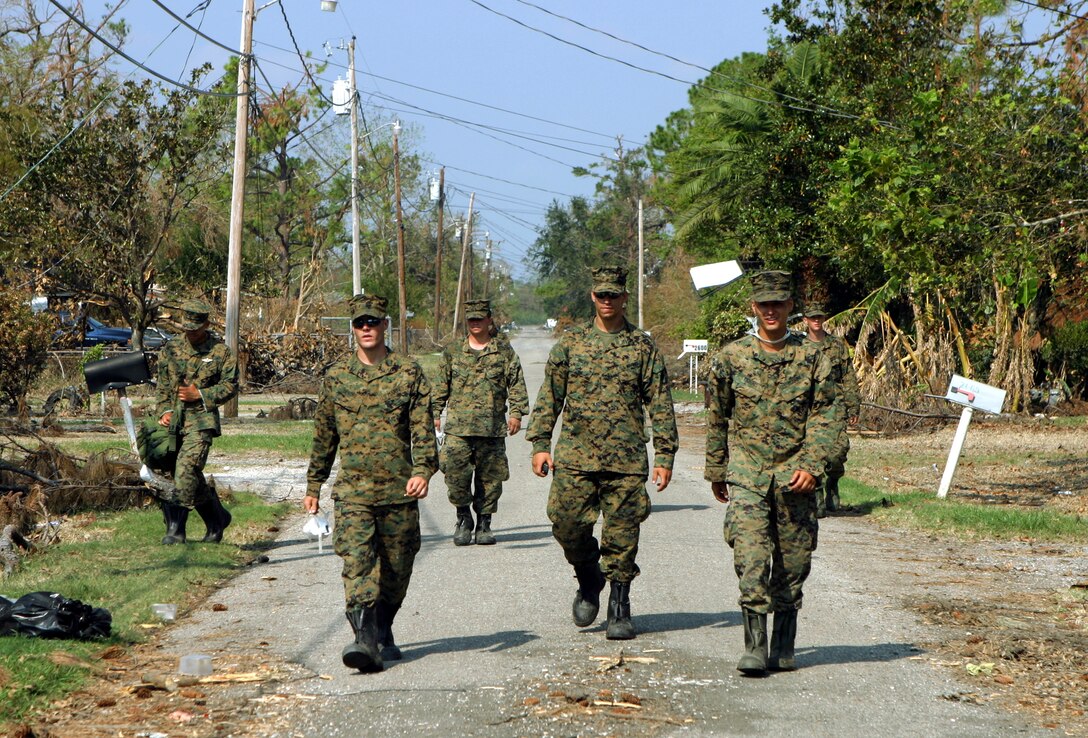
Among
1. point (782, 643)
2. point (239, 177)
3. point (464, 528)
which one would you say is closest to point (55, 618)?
point (782, 643)

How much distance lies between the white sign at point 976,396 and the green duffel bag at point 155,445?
7976 millimetres

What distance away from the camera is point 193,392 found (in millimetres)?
Result: 10602

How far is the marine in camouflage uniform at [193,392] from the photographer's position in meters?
10.6

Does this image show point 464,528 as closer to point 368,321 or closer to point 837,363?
point 837,363

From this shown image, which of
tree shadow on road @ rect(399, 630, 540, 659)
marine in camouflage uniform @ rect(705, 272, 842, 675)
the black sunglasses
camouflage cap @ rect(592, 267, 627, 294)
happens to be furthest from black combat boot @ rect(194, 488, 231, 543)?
marine in camouflage uniform @ rect(705, 272, 842, 675)

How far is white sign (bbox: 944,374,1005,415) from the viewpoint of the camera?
13891mm

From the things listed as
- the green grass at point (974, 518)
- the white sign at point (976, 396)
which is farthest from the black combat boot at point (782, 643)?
the white sign at point (976, 396)

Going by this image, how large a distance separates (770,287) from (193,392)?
214 inches

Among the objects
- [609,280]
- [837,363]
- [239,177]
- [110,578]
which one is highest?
[239,177]

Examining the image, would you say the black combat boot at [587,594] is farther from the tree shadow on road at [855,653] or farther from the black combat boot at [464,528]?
the black combat boot at [464,528]

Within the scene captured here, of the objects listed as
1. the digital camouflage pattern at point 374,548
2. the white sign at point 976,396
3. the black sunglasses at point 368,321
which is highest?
the black sunglasses at point 368,321

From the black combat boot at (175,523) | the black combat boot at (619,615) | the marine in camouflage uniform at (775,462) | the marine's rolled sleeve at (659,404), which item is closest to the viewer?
the marine in camouflage uniform at (775,462)

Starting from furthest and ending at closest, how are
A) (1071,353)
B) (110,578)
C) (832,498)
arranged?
(1071,353) < (832,498) < (110,578)

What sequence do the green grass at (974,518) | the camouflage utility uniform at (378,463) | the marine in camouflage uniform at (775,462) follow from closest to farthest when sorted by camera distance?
the marine in camouflage uniform at (775,462) → the camouflage utility uniform at (378,463) → the green grass at (974,518)
